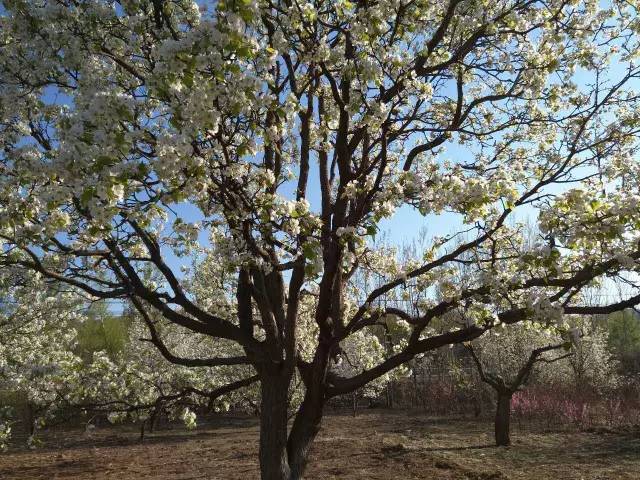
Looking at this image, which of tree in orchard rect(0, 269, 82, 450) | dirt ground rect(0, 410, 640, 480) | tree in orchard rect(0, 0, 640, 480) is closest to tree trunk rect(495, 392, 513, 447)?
dirt ground rect(0, 410, 640, 480)

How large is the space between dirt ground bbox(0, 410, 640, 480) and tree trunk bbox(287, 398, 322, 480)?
407 cm

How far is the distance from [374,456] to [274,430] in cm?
669

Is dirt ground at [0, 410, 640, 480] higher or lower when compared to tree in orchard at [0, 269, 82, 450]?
lower

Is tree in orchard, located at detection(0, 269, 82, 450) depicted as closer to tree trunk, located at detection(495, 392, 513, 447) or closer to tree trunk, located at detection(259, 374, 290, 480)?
tree trunk, located at detection(259, 374, 290, 480)

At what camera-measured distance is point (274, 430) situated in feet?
19.0

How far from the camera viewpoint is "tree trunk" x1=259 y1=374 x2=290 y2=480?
5730 millimetres

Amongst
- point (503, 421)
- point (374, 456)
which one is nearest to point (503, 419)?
point (503, 421)

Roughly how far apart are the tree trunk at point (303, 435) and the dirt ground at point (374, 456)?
4.07 meters

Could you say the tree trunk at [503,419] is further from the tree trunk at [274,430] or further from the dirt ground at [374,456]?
the tree trunk at [274,430]

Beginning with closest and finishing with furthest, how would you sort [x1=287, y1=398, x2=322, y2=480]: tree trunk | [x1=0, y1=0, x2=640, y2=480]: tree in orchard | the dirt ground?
[x1=0, y1=0, x2=640, y2=480]: tree in orchard < [x1=287, y1=398, x2=322, y2=480]: tree trunk < the dirt ground

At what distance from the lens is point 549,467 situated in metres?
10.4

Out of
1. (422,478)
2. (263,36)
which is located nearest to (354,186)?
(263,36)

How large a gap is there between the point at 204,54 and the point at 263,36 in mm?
2374

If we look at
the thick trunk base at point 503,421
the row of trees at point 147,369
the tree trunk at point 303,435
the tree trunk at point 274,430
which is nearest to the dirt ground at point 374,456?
the thick trunk base at point 503,421
